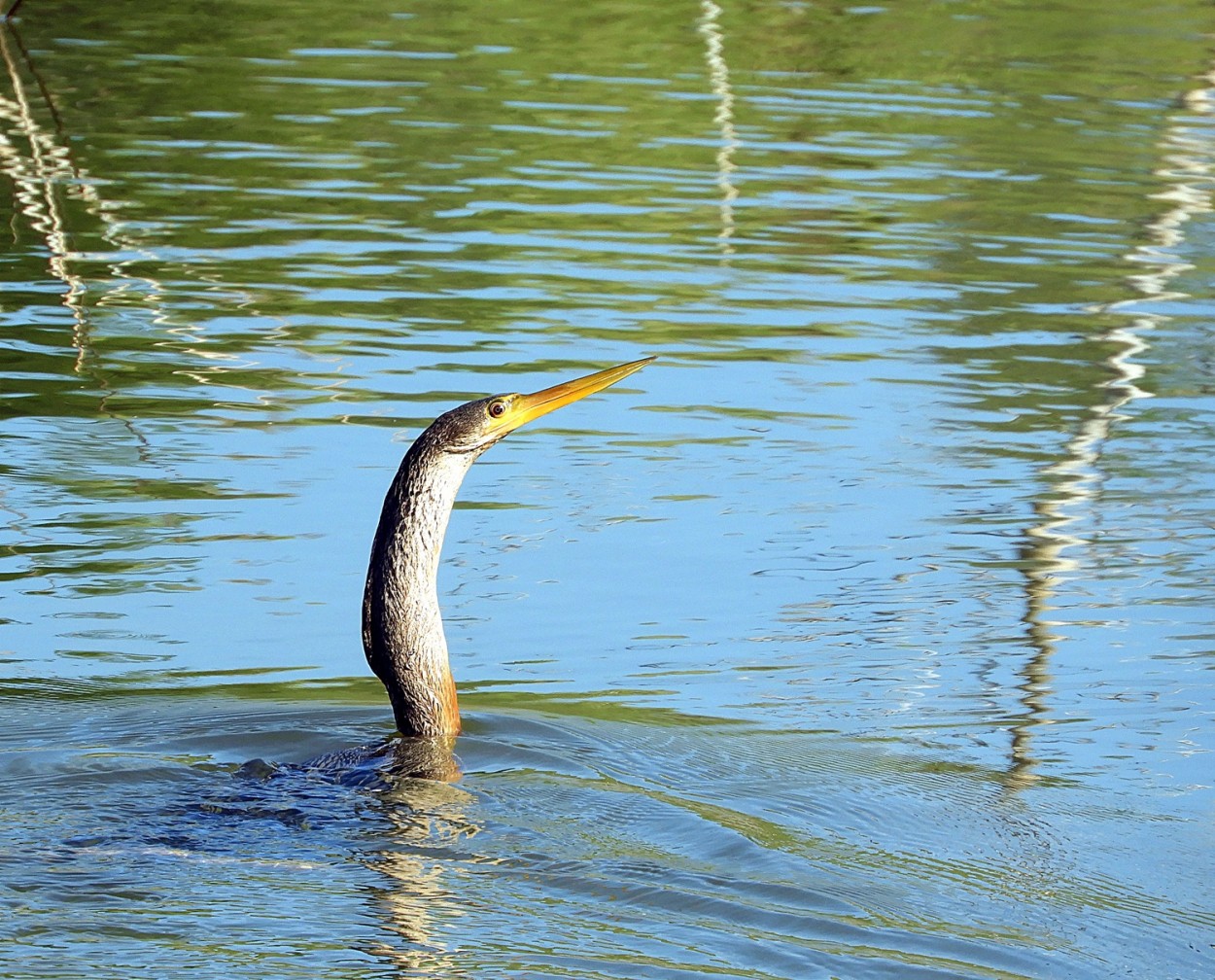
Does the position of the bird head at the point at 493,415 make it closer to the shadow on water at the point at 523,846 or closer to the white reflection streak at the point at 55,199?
the shadow on water at the point at 523,846

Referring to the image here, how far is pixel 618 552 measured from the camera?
8.52 meters

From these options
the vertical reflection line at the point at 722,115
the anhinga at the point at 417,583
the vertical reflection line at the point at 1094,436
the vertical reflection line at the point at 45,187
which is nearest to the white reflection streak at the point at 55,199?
the vertical reflection line at the point at 45,187

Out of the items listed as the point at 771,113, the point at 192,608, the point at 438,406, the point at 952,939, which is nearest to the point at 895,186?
the point at 771,113

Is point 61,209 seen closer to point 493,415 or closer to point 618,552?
point 618,552

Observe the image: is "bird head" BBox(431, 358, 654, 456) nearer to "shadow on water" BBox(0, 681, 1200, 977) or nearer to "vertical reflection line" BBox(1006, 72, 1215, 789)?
"shadow on water" BBox(0, 681, 1200, 977)

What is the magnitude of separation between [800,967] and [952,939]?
18.1 inches

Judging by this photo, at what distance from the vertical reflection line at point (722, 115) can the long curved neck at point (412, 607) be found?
8675mm

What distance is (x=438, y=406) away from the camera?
10.4 meters

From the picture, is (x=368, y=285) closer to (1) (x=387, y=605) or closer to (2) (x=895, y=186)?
(2) (x=895, y=186)

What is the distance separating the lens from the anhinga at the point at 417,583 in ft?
21.6

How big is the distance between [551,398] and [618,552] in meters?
1.60

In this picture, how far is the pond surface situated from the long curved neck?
22 centimetres

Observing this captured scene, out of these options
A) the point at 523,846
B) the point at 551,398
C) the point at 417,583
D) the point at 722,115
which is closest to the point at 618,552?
the point at 551,398

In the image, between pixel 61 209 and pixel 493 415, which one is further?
pixel 61 209
